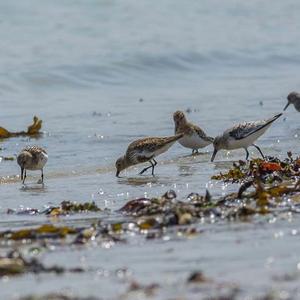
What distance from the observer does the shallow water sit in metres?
5.11

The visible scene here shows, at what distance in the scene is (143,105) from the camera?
15164 mm

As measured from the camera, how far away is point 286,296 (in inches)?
170

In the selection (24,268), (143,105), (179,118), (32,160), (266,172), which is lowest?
(24,268)

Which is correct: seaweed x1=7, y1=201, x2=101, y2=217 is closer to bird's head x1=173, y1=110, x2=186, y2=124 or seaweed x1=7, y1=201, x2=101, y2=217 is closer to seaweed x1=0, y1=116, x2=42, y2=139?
bird's head x1=173, y1=110, x2=186, y2=124

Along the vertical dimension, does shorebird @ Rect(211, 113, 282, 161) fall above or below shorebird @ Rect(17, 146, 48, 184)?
above

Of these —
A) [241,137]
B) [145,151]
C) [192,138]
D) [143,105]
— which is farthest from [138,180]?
[143,105]

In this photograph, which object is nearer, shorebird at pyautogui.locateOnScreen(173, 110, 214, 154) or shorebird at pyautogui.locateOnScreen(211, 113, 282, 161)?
shorebird at pyautogui.locateOnScreen(211, 113, 282, 161)

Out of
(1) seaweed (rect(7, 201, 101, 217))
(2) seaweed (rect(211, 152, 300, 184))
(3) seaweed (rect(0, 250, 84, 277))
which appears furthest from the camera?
(2) seaweed (rect(211, 152, 300, 184))

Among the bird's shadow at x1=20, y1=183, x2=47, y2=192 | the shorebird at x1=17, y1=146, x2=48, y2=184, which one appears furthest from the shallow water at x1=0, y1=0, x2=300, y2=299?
the shorebird at x1=17, y1=146, x2=48, y2=184

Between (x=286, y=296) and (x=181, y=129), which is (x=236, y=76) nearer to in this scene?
(x=181, y=129)

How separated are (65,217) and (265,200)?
4.32 ft

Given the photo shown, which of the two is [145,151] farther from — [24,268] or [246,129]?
[24,268]

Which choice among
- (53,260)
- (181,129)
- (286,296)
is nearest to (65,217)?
(53,260)

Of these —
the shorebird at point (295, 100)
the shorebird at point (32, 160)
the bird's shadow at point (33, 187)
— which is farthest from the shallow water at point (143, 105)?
the shorebird at point (295, 100)
